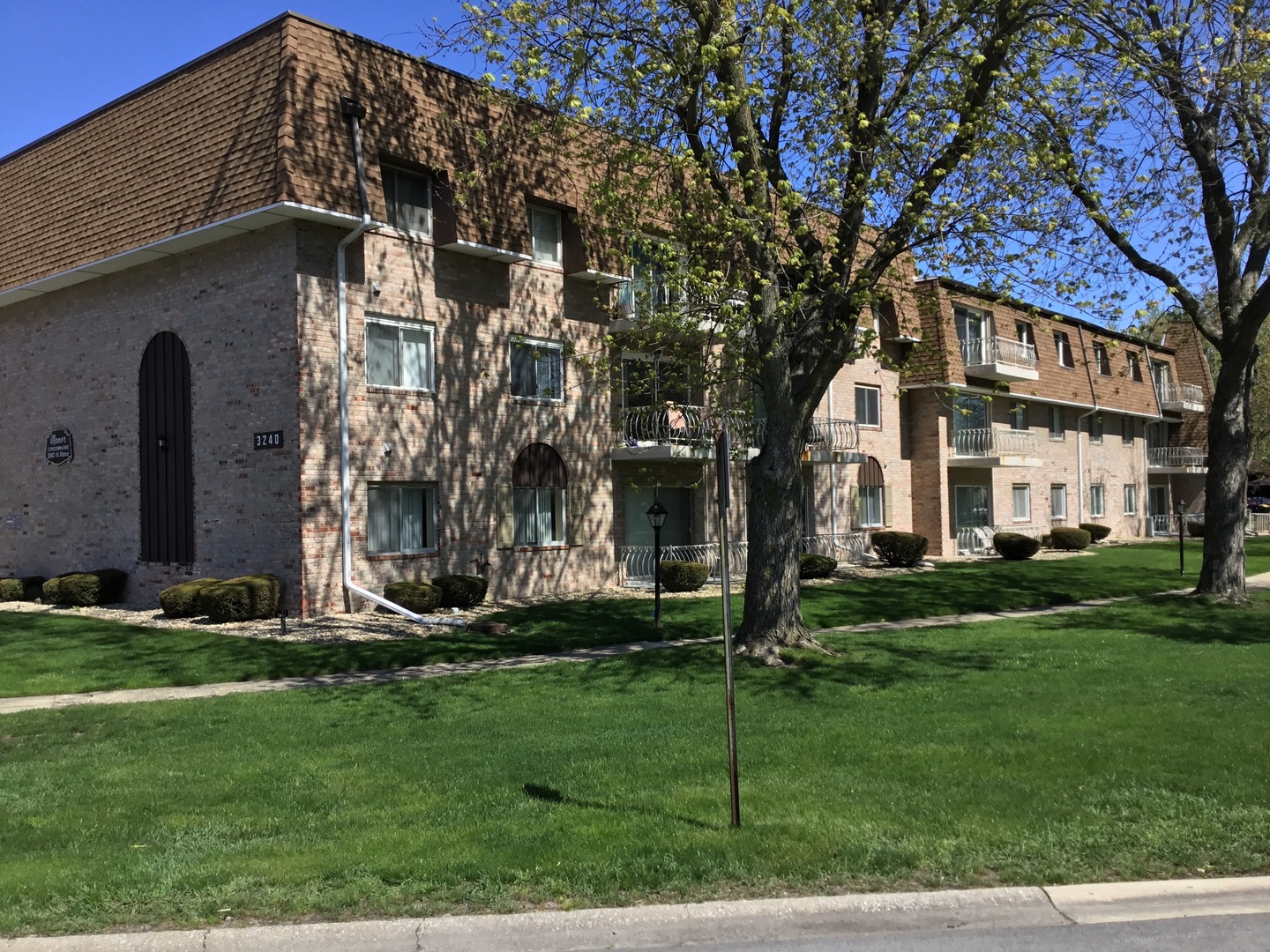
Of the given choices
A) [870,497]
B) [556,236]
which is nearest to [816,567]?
[870,497]

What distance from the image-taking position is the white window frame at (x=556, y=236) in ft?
64.5

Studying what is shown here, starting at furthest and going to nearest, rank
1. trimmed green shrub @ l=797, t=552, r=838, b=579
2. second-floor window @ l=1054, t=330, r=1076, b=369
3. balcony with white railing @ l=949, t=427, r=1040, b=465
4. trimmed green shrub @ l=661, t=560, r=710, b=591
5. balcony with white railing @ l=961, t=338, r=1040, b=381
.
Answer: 1. second-floor window @ l=1054, t=330, r=1076, b=369
2. balcony with white railing @ l=961, t=338, r=1040, b=381
3. balcony with white railing @ l=949, t=427, r=1040, b=465
4. trimmed green shrub @ l=797, t=552, r=838, b=579
5. trimmed green shrub @ l=661, t=560, r=710, b=591

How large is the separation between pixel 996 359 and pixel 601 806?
2797 cm

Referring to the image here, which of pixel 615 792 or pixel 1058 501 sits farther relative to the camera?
pixel 1058 501

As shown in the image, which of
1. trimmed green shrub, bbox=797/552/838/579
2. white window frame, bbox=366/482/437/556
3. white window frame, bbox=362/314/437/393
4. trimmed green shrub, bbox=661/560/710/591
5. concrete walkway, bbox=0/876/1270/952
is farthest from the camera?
trimmed green shrub, bbox=797/552/838/579

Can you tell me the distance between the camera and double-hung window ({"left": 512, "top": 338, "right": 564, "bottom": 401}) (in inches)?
774

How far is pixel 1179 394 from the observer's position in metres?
44.6

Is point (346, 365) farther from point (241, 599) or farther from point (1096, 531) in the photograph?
point (1096, 531)

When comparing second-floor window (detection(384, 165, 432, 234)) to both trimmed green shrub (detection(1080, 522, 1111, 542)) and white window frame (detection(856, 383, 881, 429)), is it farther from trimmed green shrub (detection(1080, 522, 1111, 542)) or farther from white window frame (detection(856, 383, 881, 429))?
trimmed green shrub (detection(1080, 522, 1111, 542))

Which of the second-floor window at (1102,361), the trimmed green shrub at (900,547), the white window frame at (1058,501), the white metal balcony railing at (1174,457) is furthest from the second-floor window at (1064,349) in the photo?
the trimmed green shrub at (900,547)

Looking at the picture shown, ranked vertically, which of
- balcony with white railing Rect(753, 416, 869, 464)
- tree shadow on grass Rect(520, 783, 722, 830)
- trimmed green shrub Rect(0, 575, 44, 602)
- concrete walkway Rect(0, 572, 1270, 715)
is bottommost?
concrete walkway Rect(0, 572, 1270, 715)

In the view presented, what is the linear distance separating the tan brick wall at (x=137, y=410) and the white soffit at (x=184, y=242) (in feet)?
0.73

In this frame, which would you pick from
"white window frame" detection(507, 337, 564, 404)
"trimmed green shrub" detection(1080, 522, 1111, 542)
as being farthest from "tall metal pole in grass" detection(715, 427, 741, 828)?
"trimmed green shrub" detection(1080, 522, 1111, 542)

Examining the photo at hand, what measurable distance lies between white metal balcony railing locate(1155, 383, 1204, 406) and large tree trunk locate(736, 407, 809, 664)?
37.0m
